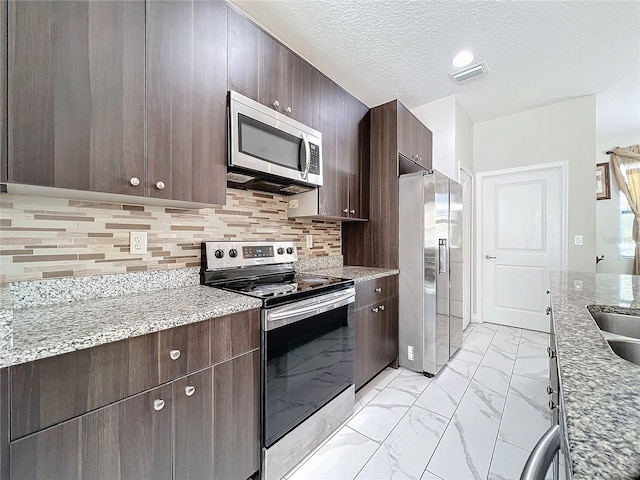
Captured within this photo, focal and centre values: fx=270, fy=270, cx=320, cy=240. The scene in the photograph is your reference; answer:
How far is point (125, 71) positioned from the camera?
1.09 metres

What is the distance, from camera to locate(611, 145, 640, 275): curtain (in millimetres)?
3797

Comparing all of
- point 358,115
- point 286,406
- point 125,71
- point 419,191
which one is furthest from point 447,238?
point 125,71

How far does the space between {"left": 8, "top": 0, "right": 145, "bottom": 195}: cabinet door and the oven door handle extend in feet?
2.66

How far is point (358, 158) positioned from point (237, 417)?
215cm

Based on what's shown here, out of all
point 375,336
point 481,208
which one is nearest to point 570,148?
point 481,208

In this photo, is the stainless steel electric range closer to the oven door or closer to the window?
the oven door

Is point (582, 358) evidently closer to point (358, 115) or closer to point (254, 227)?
point (254, 227)

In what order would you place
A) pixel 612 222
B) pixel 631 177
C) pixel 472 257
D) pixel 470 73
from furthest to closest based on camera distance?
pixel 612 222, pixel 631 177, pixel 472 257, pixel 470 73

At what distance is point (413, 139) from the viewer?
2.68 meters

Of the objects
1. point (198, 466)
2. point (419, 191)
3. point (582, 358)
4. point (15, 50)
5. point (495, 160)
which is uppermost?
point (495, 160)

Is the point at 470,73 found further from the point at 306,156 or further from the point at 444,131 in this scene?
the point at 306,156

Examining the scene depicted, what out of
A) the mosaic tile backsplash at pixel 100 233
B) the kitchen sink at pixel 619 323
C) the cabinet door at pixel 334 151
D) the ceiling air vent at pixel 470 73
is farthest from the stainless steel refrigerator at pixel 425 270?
the mosaic tile backsplash at pixel 100 233

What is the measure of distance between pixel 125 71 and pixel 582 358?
68.5 inches

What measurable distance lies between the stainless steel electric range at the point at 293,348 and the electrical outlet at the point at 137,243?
311mm
